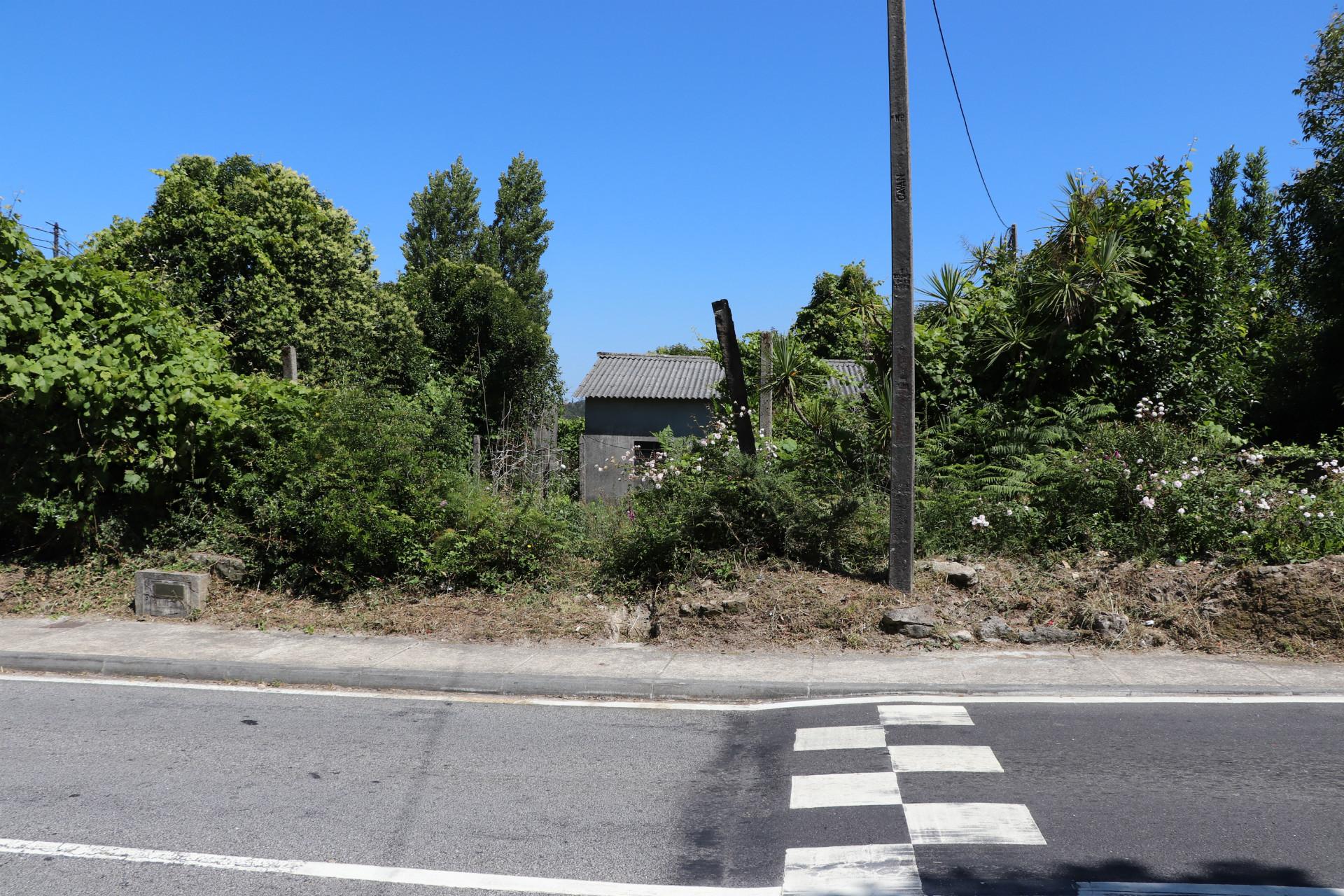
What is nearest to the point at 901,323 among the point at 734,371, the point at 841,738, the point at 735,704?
the point at 734,371

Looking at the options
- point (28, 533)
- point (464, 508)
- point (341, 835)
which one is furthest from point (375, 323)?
point (341, 835)

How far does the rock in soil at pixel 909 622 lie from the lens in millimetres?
8086

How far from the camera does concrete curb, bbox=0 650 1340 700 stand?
268 inches

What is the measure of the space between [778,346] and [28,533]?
9086 mm

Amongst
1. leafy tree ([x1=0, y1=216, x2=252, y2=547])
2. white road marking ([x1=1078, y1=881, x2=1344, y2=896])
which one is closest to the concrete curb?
leafy tree ([x1=0, y1=216, x2=252, y2=547])

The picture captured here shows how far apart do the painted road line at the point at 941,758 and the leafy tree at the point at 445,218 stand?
44.8 metres

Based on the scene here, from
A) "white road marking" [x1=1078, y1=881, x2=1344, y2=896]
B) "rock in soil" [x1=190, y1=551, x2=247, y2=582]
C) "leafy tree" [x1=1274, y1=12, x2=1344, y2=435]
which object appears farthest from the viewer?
"leafy tree" [x1=1274, y1=12, x2=1344, y2=435]

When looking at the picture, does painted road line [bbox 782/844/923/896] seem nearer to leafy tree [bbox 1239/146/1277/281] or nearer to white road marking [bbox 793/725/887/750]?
white road marking [bbox 793/725/887/750]

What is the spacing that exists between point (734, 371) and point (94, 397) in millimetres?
6448

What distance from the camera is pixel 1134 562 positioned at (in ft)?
28.3

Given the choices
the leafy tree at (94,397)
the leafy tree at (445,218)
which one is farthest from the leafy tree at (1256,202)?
the leafy tree at (94,397)

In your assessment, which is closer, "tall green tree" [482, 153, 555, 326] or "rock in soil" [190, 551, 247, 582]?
"rock in soil" [190, 551, 247, 582]

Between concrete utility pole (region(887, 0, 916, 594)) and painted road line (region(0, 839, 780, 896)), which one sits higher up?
concrete utility pole (region(887, 0, 916, 594))

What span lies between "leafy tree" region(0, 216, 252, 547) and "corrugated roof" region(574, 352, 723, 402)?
2013cm
